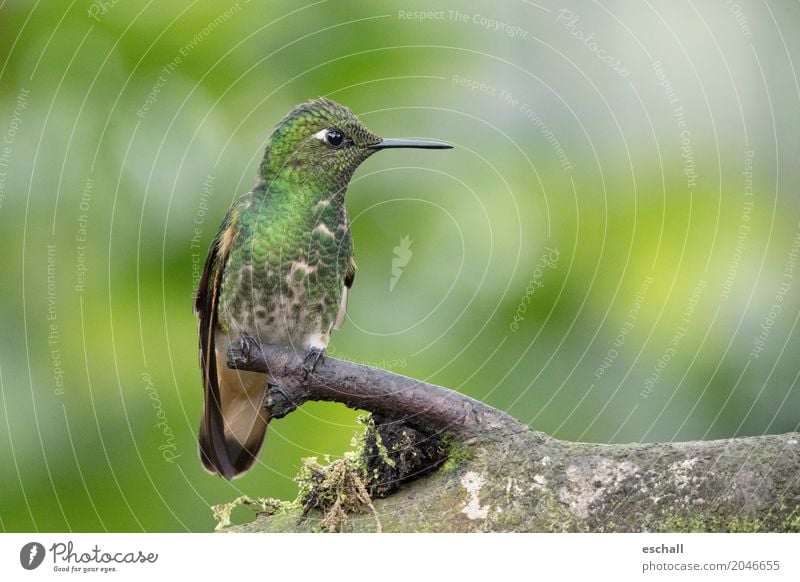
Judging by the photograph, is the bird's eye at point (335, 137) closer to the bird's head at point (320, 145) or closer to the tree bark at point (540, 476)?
the bird's head at point (320, 145)

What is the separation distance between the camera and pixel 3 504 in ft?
7.29

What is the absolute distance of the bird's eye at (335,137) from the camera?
212cm

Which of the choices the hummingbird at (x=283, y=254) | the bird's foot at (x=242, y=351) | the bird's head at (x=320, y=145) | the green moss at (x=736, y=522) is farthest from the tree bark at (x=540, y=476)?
the bird's head at (x=320, y=145)

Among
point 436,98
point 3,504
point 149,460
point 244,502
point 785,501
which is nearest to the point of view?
point 785,501

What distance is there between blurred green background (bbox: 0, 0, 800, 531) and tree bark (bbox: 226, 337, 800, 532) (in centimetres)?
60

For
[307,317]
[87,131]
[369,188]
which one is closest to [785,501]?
[307,317]

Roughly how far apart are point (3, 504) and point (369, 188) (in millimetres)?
1078

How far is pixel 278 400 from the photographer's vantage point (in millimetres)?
1767

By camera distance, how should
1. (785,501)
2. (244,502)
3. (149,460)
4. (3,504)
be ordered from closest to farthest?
(785,501)
(244,502)
(3,504)
(149,460)

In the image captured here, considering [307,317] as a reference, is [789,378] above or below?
below

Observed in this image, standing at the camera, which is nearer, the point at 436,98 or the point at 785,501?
the point at 785,501

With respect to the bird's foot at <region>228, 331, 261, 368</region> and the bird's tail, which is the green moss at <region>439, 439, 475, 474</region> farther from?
the bird's tail

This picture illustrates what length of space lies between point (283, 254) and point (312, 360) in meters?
0.44

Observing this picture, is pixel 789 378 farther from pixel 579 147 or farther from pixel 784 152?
pixel 579 147
